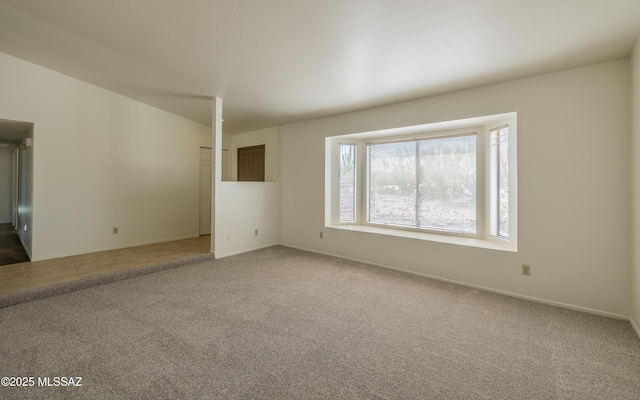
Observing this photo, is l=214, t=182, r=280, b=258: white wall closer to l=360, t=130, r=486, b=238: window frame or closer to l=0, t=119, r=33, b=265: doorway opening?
l=360, t=130, r=486, b=238: window frame

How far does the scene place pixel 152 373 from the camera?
72.2 inches

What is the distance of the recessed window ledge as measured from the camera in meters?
3.49

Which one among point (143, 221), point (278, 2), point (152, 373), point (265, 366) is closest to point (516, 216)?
point (265, 366)

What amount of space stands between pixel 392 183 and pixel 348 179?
857 millimetres

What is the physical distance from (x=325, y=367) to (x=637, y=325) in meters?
2.71

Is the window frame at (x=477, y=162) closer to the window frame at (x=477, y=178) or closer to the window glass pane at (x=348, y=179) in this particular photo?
the window frame at (x=477, y=178)

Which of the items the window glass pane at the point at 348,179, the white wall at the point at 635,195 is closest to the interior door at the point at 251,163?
the window glass pane at the point at 348,179

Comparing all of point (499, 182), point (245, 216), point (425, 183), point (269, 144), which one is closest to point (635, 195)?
point (499, 182)

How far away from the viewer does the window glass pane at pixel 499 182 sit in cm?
362

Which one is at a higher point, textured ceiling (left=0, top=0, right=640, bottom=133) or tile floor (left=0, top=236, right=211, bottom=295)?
textured ceiling (left=0, top=0, right=640, bottom=133)

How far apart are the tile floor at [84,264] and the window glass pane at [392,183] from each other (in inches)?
125

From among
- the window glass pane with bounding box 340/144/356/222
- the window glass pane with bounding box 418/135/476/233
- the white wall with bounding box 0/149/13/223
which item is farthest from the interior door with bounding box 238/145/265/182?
the white wall with bounding box 0/149/13/223

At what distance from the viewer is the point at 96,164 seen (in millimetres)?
4738

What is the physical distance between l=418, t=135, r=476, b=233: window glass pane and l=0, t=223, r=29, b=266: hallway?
6.18 meters
